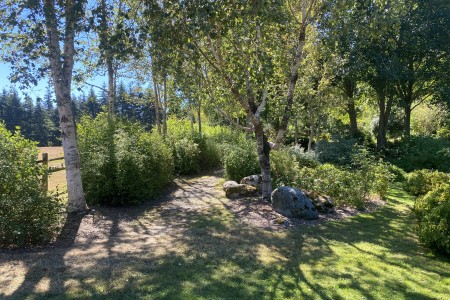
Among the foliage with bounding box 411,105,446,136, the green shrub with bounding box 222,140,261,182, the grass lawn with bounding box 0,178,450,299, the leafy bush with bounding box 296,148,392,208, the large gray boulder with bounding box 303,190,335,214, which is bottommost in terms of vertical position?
the grass lawn with bounding box 0,178,450,299

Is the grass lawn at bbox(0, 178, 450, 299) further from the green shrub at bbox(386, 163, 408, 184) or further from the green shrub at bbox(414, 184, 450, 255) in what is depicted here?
the green shrub at bbox(386, 163, 408, 184)

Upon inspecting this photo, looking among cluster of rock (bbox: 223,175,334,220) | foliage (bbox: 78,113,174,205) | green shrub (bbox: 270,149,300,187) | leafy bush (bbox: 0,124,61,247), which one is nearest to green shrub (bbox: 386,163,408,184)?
green shrub (bbox: 270,149,300,187)

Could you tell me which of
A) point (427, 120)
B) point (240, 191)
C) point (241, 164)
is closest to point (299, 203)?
point (240, 191)

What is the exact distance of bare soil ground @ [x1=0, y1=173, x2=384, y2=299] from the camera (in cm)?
435

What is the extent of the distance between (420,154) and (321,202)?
1016cm

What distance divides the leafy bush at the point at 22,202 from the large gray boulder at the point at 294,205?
4.77 m

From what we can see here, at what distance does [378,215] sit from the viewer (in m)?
8.57

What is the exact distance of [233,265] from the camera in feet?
16.4

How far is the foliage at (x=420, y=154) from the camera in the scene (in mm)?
15438

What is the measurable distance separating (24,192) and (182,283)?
323cm

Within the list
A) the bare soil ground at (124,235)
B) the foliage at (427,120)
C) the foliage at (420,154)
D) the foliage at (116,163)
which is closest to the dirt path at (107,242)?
the bare soil ground at (124,235)

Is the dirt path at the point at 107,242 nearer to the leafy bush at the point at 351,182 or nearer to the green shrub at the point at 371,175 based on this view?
the leafy bush at the point at 351,182

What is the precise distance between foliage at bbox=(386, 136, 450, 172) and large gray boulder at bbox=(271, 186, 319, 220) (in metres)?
10.0

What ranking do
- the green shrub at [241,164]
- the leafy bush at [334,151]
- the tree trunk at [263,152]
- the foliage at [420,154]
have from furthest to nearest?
1. the foliage at [420,154]
2. the leafy bush at [334,151]
3. the green shrub at [241,164]
4. the tree trunk at [263,152]
